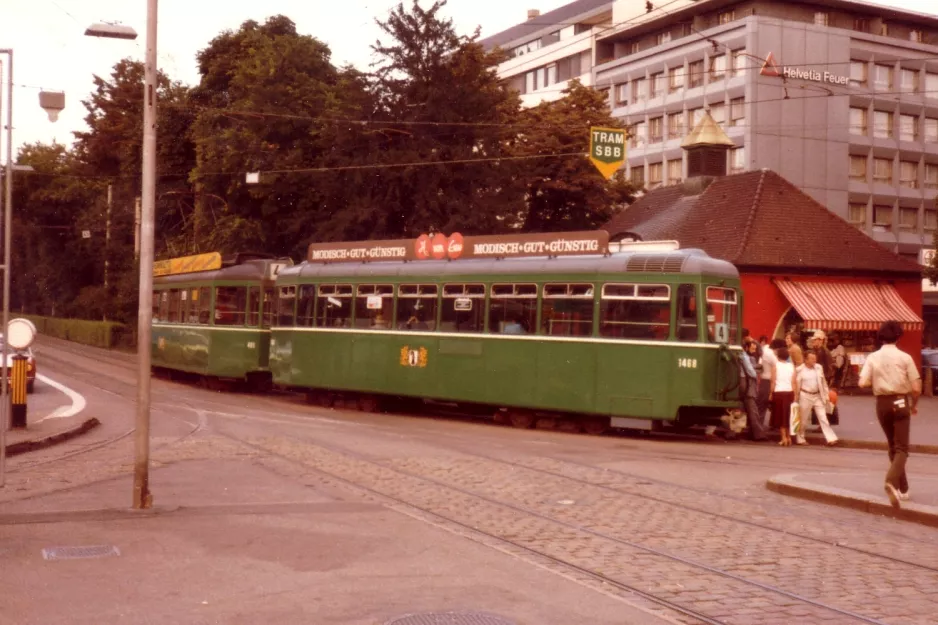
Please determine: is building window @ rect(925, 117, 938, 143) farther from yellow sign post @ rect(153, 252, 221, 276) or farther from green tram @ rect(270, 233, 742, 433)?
green tram @ rect(270, 233, 742, 433)

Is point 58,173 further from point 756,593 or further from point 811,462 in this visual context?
point 756,593

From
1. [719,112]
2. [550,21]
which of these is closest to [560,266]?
[719,112]

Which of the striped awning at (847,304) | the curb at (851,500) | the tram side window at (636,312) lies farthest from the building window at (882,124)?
the curb at (851,500)

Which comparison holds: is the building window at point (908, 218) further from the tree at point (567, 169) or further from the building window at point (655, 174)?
the tree at point (567, 169)

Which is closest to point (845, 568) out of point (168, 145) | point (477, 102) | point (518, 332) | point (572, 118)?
point (518, 332)

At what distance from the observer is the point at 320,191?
1638 inches

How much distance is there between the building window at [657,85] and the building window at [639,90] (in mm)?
555

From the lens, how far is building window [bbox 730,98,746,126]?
62.2 m

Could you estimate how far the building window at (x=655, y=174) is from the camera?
70.3m

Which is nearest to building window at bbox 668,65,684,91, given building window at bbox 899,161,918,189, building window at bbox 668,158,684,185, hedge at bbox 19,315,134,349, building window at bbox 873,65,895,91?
building window at bbox 668,158,684,185

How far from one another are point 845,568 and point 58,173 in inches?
2813

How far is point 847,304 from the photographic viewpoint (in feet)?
122

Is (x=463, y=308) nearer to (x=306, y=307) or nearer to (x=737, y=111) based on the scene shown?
(x=306, y=307)

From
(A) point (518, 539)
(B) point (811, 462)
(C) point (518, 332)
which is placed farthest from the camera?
(C) point (518, 332)
